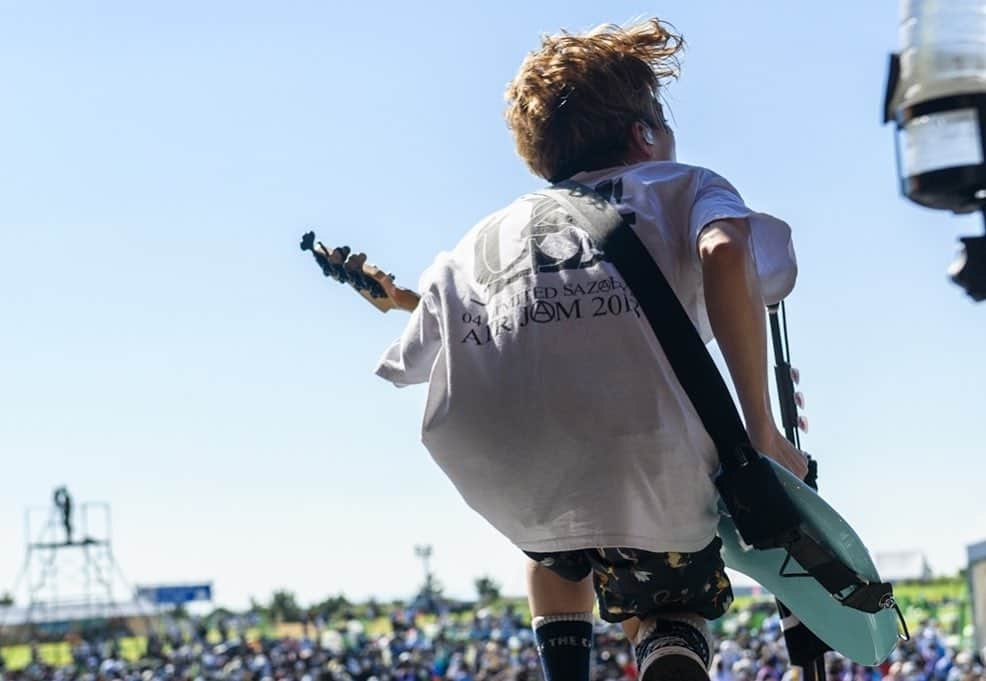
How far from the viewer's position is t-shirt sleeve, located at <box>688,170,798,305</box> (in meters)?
A: 2.47

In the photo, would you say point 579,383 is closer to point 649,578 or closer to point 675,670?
point 649,578

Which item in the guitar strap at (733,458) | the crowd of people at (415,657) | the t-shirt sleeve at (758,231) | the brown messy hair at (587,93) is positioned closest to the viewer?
the guitar strap at (733,458)

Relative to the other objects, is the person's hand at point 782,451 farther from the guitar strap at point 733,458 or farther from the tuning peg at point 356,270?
the tuning peg at point 356,270

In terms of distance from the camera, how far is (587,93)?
267cm

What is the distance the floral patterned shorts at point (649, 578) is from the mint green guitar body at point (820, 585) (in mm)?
54

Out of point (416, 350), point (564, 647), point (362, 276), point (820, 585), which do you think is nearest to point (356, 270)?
point (362, 276)

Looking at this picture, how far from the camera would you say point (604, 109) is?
2.68 meters

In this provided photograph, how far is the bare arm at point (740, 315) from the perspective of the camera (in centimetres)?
239

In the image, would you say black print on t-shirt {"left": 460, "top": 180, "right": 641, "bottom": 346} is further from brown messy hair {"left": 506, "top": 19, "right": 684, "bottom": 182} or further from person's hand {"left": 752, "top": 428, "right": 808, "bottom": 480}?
person's hand {"left": 752, "top": 428, "right": 808, "bottom": 480}

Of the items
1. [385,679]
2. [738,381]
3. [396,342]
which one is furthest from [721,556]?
[385,679]

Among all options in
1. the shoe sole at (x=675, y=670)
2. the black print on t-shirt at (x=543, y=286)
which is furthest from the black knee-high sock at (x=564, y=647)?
the black print on t-shirt at (x=543, y=286)

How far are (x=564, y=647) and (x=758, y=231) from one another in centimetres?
79

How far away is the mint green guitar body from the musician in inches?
2.3

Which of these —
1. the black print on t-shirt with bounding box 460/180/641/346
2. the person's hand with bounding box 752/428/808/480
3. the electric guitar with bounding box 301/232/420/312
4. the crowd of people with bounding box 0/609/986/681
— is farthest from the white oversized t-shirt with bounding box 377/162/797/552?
the crowd of people with bounding box 0/609/986/681
